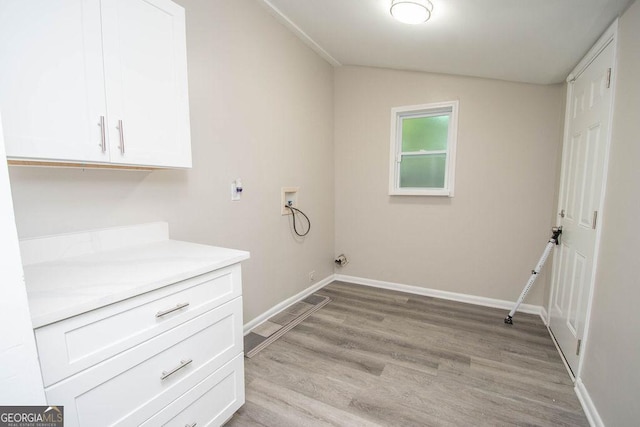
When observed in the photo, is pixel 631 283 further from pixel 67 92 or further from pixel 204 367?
pixel 67 92

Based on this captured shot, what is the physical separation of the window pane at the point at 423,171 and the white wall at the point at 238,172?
96 cm

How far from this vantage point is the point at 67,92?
3.54 ft

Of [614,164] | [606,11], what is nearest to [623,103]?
[614,164]

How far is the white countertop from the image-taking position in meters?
0.87

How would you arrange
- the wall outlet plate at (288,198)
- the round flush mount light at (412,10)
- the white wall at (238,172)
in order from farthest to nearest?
the wall outlet plate at (288,198)
the round flush mount light at (412,10)
the white wall at (238,172)

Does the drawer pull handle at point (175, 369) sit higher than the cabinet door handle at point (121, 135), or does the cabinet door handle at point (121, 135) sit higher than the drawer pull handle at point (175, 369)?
the cabinet door handle at point (121, 135)

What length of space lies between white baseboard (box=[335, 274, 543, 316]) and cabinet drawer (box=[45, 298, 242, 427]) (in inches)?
92.7

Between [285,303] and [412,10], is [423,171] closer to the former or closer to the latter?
[412,10]

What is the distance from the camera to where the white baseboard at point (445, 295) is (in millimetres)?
2854

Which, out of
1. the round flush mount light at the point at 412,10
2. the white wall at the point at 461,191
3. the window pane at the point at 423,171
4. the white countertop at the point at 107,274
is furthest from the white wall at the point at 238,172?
the round flush mount light at the point at 412,10

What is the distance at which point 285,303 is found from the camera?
2.90 m

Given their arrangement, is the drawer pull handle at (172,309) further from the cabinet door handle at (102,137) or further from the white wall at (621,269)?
the white wall at (621,269)

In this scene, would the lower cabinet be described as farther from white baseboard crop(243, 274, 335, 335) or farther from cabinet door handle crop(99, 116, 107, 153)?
white baseboard crop(243, 274, 335, 335)

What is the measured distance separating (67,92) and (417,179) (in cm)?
302
